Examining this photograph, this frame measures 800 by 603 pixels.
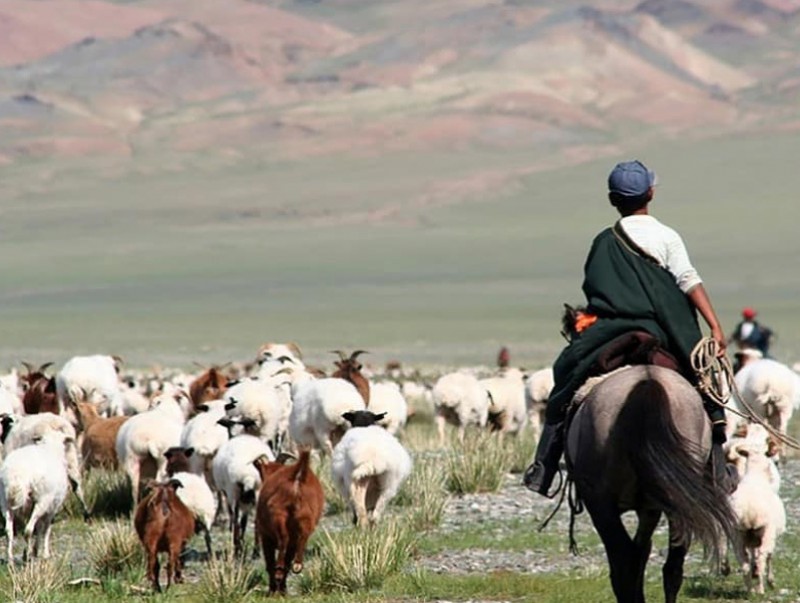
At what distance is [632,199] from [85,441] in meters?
9.91

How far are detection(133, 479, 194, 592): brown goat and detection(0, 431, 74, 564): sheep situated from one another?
1.09 metres

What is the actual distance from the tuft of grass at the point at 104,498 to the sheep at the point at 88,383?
4.69 metres

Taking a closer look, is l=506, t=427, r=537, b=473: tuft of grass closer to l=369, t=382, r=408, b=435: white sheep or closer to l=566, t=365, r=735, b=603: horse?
l=369, t=382, r=408, b=435: white sheep

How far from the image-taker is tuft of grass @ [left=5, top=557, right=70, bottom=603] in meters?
12.5

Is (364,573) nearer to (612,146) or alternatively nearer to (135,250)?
(135,250)

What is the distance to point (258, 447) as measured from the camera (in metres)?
15.7

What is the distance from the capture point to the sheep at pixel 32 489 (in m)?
14.9

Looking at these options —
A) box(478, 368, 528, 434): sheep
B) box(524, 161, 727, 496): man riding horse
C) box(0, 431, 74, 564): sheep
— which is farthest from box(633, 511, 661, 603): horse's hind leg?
box(478, 368, 528, 434): sheep

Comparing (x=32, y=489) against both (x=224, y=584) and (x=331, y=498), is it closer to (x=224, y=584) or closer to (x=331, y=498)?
(x=224, y=584)

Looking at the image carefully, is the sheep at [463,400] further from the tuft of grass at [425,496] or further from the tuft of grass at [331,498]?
the tuft of grass at [331,498]

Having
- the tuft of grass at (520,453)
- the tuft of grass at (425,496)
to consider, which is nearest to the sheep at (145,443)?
the tuft of grass at (425,496)

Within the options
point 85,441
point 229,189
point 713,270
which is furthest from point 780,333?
point 229,189

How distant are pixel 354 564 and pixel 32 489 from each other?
2820mm

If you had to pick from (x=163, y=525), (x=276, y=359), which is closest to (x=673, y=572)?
(x=163, y=525)
